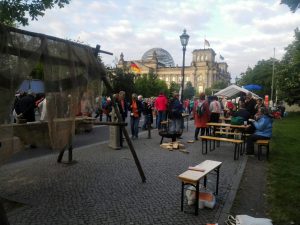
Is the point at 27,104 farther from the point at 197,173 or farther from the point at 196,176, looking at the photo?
the point at 196,176

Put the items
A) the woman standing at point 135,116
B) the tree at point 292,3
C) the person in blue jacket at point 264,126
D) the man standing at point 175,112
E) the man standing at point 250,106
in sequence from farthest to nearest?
the man standing at point 175,112
the woman standing at point 135,116
the man standing at point 250,106
the person in blue jacket at point 264,126
the tree at point 292,3

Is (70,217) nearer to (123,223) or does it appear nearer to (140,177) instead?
(123,223)

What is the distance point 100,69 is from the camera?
7.16 meters

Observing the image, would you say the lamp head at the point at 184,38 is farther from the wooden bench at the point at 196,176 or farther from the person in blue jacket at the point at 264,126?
the wooden bench at the point at 196,176

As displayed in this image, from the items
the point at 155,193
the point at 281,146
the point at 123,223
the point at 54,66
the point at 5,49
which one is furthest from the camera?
the point at 281,146

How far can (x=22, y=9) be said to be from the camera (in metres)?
13.9

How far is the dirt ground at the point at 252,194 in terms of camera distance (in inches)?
237

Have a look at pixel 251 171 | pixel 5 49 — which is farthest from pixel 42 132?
pixel 251 171

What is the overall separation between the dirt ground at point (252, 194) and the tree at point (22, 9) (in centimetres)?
1018

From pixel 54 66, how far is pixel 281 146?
437 inches

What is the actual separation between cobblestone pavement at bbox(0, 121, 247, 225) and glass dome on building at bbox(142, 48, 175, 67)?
467 feet

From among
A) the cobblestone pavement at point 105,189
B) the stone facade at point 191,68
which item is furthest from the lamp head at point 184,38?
the stone facade at point 191,68

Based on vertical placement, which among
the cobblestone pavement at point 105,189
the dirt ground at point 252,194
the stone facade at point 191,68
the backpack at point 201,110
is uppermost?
the stone facade at point 191,68

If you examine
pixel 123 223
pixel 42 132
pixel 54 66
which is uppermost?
pixel 54 66
